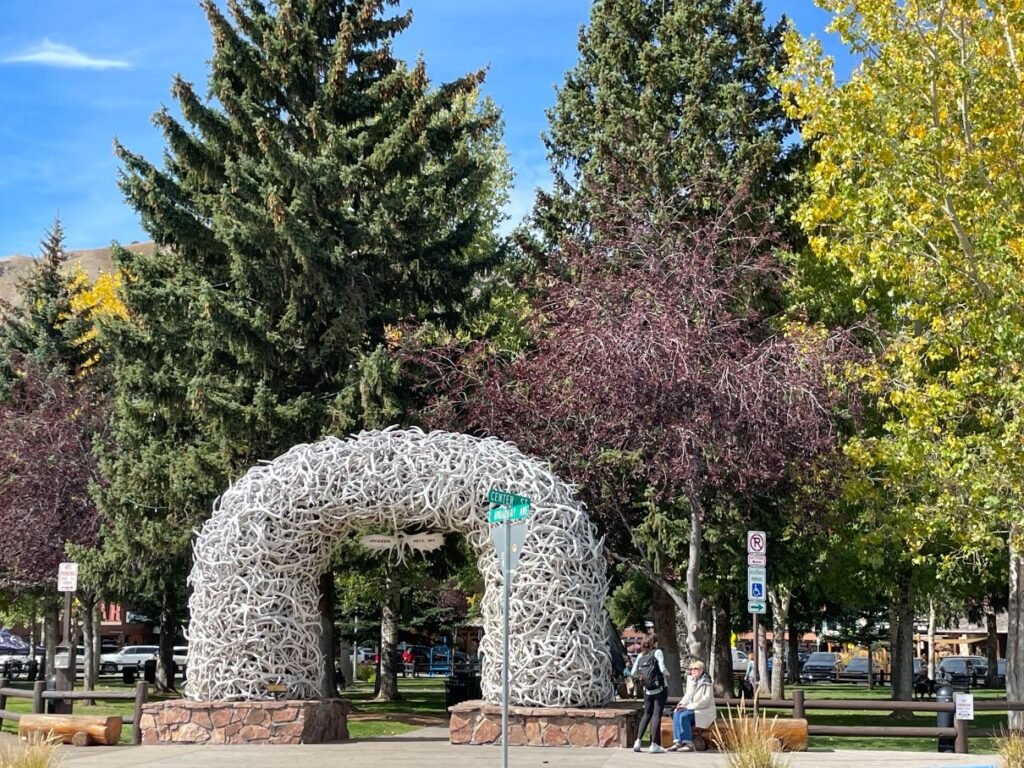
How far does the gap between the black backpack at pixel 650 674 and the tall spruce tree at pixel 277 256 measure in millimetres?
7573

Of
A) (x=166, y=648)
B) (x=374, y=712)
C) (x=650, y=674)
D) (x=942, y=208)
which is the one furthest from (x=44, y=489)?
(x=942, y=208)

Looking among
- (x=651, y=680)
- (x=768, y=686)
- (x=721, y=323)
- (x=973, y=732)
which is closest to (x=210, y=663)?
(x=651, y=680)

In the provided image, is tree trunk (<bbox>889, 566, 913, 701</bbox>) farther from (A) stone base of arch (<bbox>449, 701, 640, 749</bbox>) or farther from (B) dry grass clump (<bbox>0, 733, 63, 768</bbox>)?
(B) dry grass clump (<bbox>0, 733, 63, 768</bbox>)

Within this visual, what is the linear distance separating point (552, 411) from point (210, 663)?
6817 millimetres

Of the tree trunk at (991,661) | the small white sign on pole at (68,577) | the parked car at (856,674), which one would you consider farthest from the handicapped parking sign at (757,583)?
the parked car at (856,674)

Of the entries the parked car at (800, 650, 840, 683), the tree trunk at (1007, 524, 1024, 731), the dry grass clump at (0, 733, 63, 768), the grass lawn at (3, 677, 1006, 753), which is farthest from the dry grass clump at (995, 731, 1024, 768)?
the parked car at (800, 650, 840, 683)

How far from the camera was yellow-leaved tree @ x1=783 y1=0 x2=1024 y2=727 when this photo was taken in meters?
19.4

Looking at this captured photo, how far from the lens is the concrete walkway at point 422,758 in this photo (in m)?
15.2

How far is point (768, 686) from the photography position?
165 ft

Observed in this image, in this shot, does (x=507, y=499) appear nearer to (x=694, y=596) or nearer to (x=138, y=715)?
(x=694, y=596)

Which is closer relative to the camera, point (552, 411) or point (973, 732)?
point (552, 411)

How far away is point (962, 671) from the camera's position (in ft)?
188

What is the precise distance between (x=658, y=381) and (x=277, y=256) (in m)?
8.51

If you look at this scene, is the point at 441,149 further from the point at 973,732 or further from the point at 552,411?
the point at 973,732
